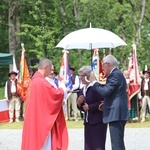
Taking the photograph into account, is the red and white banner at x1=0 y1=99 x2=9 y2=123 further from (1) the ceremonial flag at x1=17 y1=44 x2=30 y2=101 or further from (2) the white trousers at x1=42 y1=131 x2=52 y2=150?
(2) the white trousers at x1=42 y1=131 x2=52 y2=150

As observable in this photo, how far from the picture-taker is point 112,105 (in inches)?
318

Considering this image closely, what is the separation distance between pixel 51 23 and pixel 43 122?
21.7 meters

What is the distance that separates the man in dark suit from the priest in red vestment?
0.76 metres

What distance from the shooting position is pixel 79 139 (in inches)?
517

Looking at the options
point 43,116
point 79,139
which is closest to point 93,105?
point 43,116

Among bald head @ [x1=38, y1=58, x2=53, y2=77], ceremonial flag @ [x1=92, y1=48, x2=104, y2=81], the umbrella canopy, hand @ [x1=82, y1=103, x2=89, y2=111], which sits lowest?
hand @ [x1=82, y1=103, x2=89, y2=111]

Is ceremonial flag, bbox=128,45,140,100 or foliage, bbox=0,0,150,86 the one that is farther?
foliage, bbox=0,0,150,86

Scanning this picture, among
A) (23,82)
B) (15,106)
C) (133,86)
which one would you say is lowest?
(15,106)

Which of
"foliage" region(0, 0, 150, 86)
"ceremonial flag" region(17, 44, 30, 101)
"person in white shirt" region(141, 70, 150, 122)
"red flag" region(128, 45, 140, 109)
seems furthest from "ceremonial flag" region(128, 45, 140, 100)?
"foliage" region(0, 0, 150, 86)

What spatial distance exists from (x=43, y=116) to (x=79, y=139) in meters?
4.85

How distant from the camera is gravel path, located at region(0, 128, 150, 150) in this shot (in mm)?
11898

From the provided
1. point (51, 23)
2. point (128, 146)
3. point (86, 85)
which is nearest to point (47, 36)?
point (51, 23)

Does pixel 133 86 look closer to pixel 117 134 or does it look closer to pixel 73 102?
pixel 73 102

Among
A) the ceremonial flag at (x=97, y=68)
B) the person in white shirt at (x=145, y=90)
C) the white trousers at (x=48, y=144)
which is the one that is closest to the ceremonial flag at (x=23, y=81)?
the ceremonial flag at (x=97, y=68)
